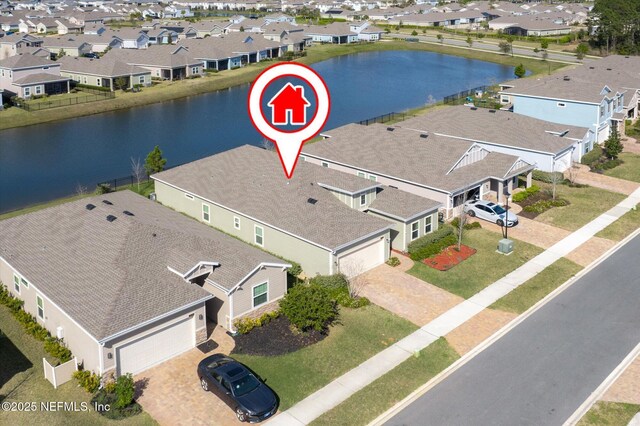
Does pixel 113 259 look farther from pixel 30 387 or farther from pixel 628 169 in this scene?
pixel 628 169

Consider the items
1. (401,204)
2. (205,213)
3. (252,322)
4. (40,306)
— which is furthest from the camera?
(205,213)

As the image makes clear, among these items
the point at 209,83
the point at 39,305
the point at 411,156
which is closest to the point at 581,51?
the point at 209,83

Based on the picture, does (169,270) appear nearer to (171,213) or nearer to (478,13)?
(171,213)

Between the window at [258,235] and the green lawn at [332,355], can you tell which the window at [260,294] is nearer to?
the green lawn at [332,355]

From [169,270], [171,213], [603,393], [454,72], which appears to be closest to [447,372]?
[603,393]

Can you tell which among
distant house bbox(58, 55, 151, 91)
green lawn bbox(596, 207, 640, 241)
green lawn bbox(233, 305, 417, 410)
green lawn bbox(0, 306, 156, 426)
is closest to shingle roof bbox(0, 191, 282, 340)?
green lawn bbox(0, 306, 156, 426)

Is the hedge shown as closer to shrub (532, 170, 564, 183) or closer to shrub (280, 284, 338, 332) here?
shrub (280, 284, 338, 332)
